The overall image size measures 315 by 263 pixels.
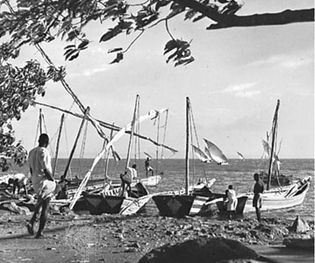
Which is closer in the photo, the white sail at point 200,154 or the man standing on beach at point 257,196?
the man standing on beach at point 257,196

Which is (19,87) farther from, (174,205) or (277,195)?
(277,195)

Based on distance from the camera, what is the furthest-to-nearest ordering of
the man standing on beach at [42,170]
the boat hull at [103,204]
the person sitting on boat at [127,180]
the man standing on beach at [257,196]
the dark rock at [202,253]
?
the person sitting on boat at [127,180], the man standing on beach at [257,196], the boat hull at [103,204], the man standing on beach at [42,170], the dark rock at [202,253]

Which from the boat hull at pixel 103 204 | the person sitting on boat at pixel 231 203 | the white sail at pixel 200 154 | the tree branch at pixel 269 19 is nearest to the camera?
the tree branch at pixel 269 19

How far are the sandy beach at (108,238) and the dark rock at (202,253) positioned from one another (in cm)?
113

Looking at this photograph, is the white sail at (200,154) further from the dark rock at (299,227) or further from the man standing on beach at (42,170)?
the man standing on beach at (42,170)

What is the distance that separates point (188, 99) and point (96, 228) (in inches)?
540

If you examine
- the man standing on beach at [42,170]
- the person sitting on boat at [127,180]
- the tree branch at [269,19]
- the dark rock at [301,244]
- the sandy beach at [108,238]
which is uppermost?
the tree branch at [269,19]

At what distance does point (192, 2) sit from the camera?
5289mm

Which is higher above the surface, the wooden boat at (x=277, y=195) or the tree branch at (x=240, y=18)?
the tree branch at (x=240, y=18)

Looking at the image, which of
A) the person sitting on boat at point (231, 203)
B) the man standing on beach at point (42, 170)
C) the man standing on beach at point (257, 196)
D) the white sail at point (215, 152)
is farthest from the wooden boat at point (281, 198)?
the white sail at point (215, 152)

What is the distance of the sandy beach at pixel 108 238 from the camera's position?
32.0 ft

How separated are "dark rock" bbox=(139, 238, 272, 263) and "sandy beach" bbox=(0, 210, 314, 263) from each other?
1126 mm

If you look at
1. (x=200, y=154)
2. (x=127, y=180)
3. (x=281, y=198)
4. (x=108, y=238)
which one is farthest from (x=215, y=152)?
(x=108, y=238)

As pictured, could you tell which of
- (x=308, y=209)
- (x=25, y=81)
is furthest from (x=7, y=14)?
(x=308, y=209)
